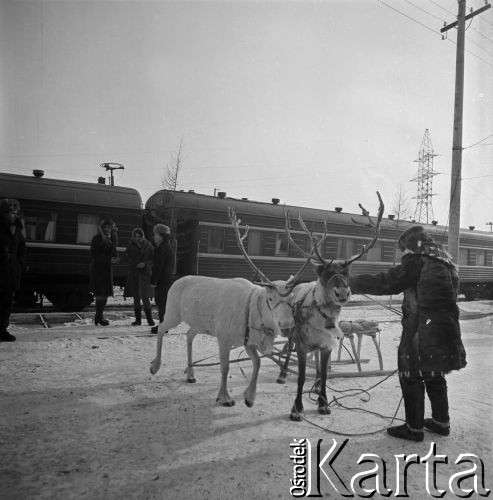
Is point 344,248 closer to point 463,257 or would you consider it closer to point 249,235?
point 249,235

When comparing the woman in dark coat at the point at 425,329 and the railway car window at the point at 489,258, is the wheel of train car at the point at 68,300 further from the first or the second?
A: the railway car window at the point at 489,258

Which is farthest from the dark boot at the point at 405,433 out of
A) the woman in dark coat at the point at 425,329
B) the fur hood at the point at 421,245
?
the fur hood at the point at 421,245

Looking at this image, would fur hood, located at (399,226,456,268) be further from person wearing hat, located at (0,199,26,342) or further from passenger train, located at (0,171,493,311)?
passenger train, located at (0,171,493,311)

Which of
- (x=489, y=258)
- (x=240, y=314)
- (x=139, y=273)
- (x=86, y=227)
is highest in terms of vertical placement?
(x=86, y=227)

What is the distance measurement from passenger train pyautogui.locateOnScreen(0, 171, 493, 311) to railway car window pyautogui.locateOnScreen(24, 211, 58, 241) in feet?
0.07

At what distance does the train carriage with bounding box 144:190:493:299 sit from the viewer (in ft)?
40.0

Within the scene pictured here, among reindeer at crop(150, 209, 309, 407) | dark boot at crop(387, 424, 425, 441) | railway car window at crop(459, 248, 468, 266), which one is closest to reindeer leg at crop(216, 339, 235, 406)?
reindeer at crop(150, 209, 309, 407)

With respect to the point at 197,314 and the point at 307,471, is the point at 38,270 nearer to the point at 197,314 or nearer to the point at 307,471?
the point at 197,314

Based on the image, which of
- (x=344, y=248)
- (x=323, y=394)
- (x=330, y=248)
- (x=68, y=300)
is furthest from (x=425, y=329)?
(x=344, y=248)

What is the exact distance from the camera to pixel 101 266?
7.94 metres

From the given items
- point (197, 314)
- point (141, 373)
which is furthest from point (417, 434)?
point (141, 373)

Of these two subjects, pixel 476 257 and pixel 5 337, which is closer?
pixel 5 337

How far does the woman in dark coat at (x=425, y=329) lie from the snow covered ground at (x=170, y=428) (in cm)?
21

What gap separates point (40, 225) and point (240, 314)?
7.95 meters
